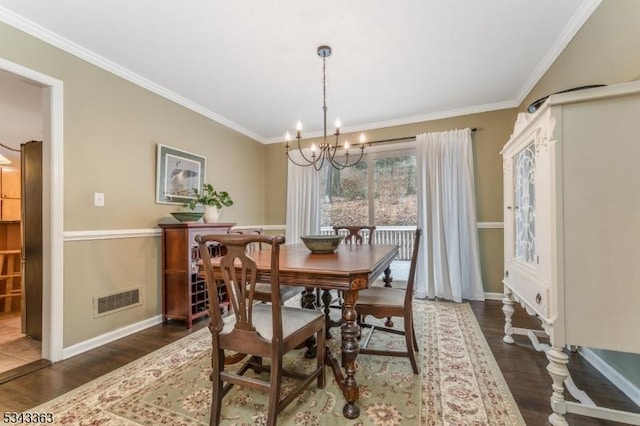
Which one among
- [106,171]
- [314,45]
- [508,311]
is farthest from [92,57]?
[508,311]

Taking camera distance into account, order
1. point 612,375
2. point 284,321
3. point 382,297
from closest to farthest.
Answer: point 284,321
point 612,375
point 382,297

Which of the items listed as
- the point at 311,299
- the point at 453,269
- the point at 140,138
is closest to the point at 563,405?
the point at 311,299

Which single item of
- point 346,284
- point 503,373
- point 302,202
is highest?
point 302,202

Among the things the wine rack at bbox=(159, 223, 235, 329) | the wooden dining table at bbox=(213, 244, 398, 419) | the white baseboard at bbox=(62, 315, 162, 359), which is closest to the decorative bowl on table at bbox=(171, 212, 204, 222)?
the wine rack at bbox=(159, 223, 235, 329)

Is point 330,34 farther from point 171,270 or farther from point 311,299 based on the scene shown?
point 171,270

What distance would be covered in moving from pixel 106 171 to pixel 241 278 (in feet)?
6.56

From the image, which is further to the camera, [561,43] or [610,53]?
[561,43]

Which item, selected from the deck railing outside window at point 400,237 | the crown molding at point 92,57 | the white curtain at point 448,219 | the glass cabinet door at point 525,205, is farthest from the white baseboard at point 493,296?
the crown molding at point 92,57

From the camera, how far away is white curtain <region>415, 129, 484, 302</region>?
353 centimetres

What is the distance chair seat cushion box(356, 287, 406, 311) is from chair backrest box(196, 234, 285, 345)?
771 millimetres

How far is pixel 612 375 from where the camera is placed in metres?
1.76

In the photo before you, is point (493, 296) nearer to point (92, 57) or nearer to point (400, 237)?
point (400, 237)

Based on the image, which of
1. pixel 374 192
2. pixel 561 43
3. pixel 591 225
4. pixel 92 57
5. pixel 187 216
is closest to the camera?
pixel 591 225

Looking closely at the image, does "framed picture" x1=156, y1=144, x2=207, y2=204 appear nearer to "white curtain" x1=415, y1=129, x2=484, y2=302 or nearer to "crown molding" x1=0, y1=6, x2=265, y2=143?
"crown molding" x1=0, y1=6, x2=265, y2=143
